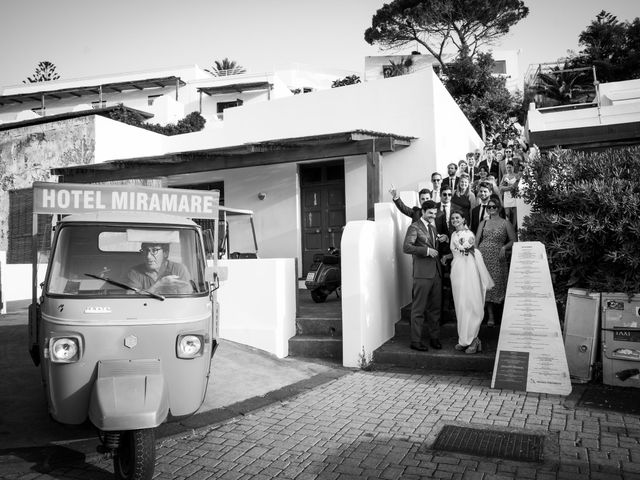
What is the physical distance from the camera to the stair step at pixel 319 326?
312 inches

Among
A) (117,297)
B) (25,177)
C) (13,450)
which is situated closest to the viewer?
(117,297)

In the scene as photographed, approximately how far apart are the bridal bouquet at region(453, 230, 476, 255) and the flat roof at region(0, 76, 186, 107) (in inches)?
1373

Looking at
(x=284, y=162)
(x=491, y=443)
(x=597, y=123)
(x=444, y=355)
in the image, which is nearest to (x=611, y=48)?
(x=597, y=123)

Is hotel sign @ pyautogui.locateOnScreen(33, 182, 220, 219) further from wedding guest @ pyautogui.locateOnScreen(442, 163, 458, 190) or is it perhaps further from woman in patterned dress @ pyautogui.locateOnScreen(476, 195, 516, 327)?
wedding guest @ pyautogui.locateOnScreen(442, 163, 458, 190)

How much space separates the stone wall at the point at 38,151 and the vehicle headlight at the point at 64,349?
444 inches

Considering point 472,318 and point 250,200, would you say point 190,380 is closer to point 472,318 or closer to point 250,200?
point 472,318

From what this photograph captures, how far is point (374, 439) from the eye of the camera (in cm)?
461

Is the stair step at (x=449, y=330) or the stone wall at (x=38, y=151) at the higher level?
the stone wall at (x=38, y=151)

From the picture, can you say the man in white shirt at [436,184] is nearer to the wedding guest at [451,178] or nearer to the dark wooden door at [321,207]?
the wedding guest at [451,178]

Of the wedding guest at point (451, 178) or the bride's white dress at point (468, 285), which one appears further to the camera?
the wedding guest at point (451, 178)

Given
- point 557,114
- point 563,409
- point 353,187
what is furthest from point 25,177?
point 557,114

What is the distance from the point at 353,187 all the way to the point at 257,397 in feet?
23.6

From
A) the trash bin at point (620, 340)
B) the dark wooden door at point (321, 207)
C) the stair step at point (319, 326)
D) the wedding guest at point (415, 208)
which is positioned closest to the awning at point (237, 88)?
the dark wooden door at point (321, 207)

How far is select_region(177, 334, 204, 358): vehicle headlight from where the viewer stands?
426 cm
